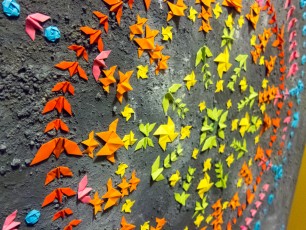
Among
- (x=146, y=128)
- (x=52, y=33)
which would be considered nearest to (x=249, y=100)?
(x=146, y=128)

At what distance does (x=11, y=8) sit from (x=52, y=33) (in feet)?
0.29

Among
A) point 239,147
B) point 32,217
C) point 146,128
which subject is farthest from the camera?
point 239,147

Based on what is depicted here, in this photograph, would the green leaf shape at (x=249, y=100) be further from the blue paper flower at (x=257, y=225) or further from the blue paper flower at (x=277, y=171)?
the blue paper flower at (x=257, y=225)

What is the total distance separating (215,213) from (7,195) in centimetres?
77

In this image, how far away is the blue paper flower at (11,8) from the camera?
2.21ft

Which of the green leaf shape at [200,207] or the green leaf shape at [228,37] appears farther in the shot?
the green leaf shape at [200,207]

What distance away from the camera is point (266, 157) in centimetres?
158

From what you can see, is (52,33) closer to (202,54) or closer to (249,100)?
(202,54)

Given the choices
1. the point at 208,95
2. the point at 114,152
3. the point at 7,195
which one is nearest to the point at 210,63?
the point at 208,95

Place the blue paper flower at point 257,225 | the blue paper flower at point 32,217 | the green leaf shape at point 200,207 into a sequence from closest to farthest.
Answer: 1. the blue paper flower at point 32,217
2. the green leaf shape at point 200,207
3. the blue paper flower at point 257,225

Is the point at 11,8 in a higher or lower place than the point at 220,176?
higher

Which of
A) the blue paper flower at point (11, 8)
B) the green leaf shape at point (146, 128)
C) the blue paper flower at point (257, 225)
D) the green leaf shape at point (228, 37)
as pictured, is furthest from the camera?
the blue paper flower at point (257, 225)

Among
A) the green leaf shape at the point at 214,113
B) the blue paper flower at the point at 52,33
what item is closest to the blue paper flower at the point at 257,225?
the green leaf shape at the point at 214,113

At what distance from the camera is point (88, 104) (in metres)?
0.86
